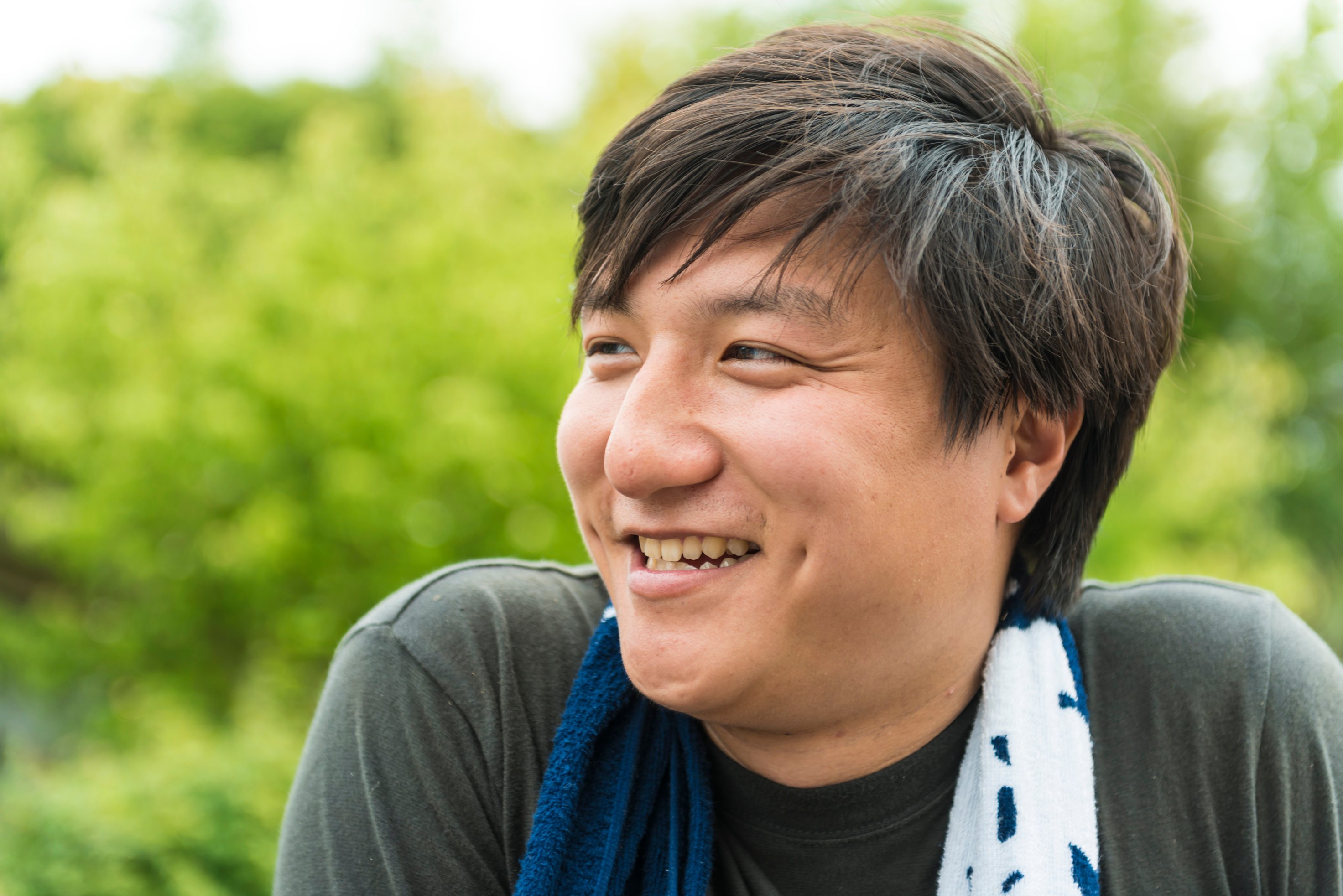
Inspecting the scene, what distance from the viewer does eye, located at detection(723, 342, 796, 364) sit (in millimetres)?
1478

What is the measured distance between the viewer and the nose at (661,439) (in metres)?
1.45

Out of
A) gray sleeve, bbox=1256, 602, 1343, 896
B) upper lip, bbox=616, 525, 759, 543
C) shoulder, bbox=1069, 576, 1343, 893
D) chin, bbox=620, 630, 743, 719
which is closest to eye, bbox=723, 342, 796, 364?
upper lip, bbox=616, 525, 759, 543

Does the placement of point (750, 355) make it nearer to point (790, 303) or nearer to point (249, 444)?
point (790, 303)

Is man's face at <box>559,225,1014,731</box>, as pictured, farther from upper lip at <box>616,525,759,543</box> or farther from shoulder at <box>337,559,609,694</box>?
shoulder at <box>337,559,609,694</box>

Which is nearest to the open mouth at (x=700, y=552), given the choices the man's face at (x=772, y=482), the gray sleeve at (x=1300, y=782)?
the man's face at (x=772, y=482)

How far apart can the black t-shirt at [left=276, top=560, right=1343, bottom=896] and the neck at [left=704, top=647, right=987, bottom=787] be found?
19mm

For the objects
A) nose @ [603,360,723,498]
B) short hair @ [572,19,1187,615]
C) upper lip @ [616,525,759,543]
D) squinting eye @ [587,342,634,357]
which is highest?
short hair @ [572,19,1187,615]

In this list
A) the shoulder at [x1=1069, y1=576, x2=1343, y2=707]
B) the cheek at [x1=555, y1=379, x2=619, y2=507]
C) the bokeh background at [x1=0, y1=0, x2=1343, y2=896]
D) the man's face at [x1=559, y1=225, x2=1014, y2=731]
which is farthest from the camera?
the bokeh background at [x1=0, y1=0, x2=1343, y2=896]

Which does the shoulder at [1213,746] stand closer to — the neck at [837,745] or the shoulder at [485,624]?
the neck at [837,745]

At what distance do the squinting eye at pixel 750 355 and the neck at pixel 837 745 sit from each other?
549 millimetres

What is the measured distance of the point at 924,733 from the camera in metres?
1.75

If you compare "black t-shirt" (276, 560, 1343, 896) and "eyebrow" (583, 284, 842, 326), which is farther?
"black t-shirt" (276, 560, 1343, 896)

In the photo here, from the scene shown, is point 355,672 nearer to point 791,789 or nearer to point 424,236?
point 791,789

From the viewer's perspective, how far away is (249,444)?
5051 millimetres
